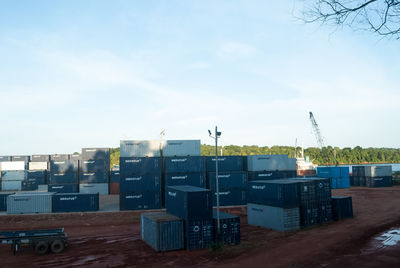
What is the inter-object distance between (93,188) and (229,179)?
86.9ft

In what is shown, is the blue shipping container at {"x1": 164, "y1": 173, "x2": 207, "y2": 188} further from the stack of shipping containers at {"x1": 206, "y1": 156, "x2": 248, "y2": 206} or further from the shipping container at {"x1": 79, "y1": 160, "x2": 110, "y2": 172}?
the shipping container at {"x1": 79, "y1": 160, "x2": 110, "y2": 172}

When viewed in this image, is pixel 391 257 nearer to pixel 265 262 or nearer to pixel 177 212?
pixel 265 262

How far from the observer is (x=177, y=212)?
22484mm

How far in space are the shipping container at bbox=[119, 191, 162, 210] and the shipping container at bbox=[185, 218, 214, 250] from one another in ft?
46.0

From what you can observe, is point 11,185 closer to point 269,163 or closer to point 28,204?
point 28,204

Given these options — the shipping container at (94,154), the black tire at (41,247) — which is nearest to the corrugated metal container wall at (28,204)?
the black tire at (41,247)

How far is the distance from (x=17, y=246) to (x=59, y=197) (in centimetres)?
1101

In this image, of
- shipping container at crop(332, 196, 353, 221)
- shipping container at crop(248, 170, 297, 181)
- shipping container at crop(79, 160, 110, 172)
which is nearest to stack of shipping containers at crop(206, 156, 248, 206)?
shipping container at crop(248, 170, 297, 181)

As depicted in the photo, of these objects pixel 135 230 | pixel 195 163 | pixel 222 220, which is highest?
pixel 195 163

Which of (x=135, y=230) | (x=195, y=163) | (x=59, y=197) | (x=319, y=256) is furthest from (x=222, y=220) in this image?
(x=59, y=197)

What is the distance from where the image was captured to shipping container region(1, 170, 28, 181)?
64.2m

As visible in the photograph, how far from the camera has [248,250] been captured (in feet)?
66.3

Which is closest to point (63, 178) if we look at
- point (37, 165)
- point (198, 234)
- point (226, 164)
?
point (37, 165)

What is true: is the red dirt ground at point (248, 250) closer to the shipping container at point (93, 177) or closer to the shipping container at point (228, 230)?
the shipping container at point (228, 230)
